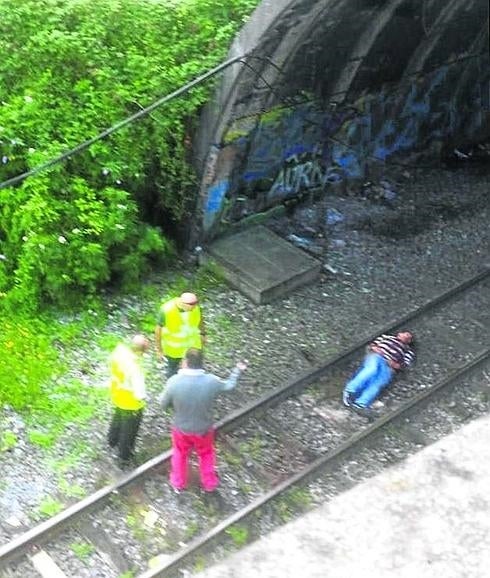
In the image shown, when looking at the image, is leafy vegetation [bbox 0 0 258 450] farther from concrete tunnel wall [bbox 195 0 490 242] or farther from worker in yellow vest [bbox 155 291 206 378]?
worker in yellow vest [bbox 155 291 206 378]

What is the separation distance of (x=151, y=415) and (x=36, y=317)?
2274mm

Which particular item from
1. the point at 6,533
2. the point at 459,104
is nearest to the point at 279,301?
the point at 6,533

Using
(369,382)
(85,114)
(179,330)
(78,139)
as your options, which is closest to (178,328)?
(179,330)

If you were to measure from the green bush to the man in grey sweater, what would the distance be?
3.15m

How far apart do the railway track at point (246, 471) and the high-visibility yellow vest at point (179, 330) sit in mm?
1027

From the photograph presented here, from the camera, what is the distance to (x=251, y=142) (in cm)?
1254

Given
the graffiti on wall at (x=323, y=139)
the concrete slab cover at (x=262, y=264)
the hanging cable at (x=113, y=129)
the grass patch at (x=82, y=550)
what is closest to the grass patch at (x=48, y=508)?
the grass patch at (x=82, y=550)

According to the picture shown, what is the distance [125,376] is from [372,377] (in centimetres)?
340

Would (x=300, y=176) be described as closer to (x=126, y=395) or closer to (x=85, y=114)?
(x=85, y=114)

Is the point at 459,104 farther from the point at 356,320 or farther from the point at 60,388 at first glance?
the point at 60,388

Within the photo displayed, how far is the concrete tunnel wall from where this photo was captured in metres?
11.4

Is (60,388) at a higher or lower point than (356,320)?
lower

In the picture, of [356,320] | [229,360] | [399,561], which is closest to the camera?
[399,561]

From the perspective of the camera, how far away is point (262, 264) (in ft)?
41.0
